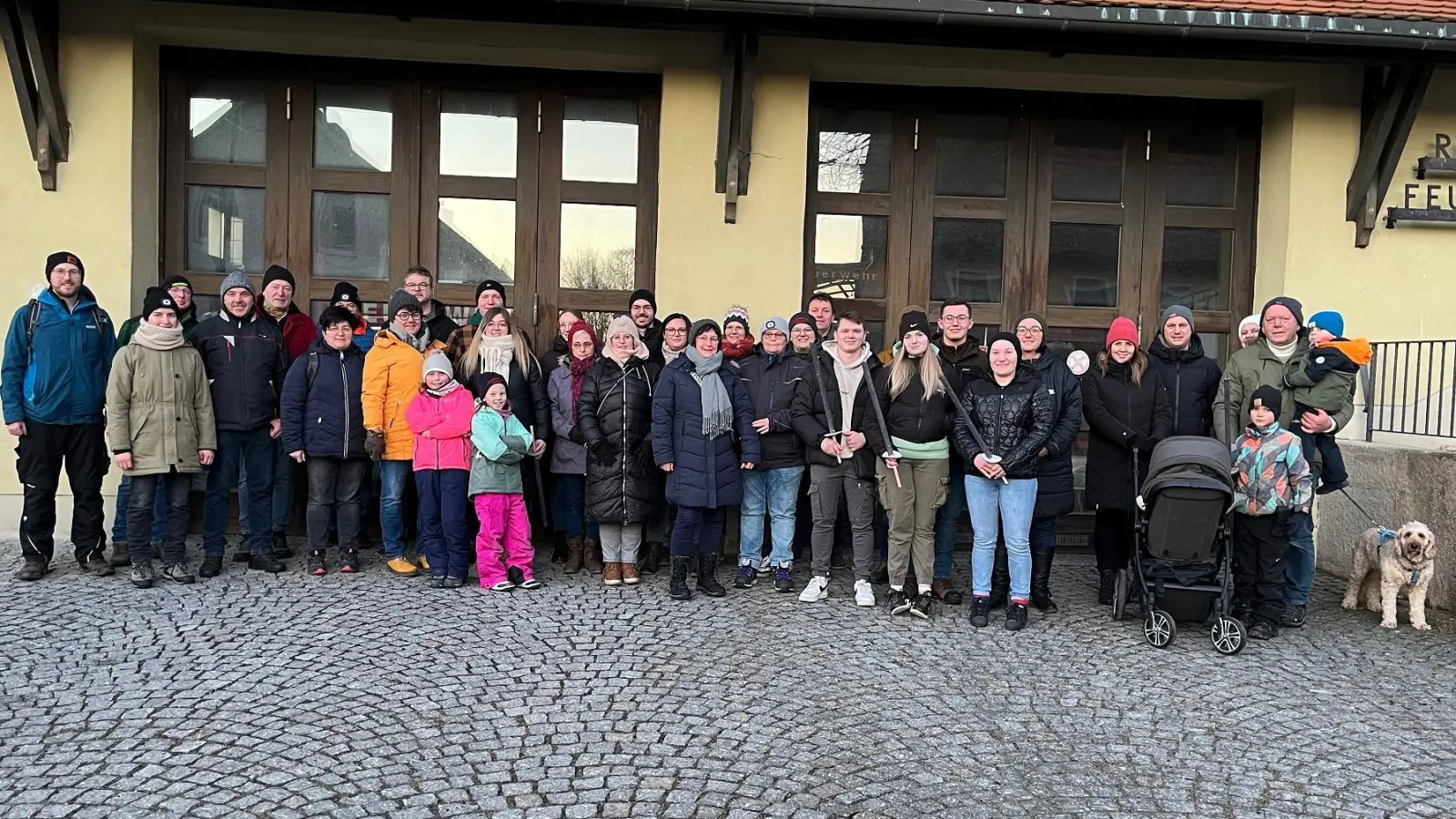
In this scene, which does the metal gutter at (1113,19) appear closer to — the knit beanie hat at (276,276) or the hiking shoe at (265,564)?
the knit beanie hat at (276,276)

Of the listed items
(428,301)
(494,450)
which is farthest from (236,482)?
(494,450)

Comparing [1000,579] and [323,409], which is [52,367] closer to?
[323,409]

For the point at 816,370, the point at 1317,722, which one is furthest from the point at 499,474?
the point at 1317,722

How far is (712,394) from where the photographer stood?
620 centimetres

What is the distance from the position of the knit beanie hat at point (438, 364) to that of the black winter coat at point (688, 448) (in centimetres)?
138

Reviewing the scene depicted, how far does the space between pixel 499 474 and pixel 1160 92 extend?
20.8 feet

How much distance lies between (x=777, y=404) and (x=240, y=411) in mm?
3557

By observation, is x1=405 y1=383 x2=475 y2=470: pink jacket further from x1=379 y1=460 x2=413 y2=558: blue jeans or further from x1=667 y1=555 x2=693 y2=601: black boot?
x1=667 y1=555 x2=693 y2=601: black boot

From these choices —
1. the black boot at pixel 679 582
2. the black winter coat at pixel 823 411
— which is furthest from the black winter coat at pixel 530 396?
the black winter coat at pixel 823 411

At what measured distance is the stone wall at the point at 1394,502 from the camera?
6.29m

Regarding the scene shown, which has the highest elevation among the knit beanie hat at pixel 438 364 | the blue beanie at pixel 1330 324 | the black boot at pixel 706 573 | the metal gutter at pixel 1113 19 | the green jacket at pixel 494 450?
the metal gutter at pixel 1113 19

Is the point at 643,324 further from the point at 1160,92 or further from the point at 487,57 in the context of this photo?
the point at 1160,92

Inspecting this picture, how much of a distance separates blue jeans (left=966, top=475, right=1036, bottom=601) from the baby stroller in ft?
2.01

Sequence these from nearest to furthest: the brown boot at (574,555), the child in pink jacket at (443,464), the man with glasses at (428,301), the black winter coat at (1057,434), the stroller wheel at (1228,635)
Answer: the stroller wheel at (1228,635), the black winter coat at (1057,434), the child in pink jacket at (443,464), the brown boot at (574,555), the man with glasses at (428,301)
